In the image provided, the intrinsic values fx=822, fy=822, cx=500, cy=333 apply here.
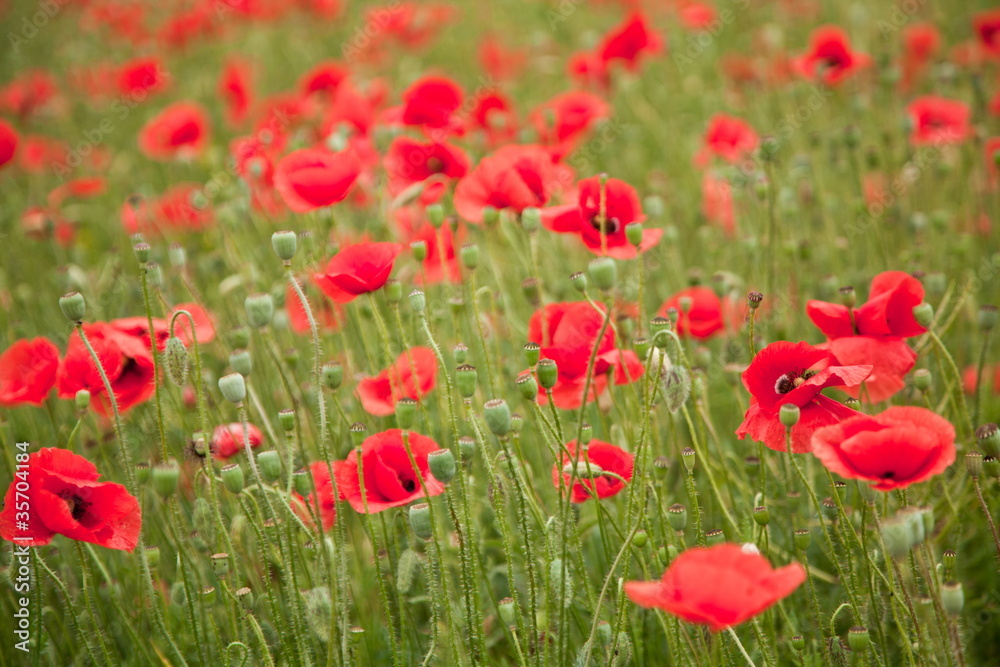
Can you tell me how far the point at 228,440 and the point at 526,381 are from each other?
2.48 ft

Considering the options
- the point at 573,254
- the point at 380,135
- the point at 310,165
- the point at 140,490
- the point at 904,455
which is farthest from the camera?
the point at 573,254

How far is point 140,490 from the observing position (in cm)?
157

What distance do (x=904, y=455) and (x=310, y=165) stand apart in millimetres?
1418

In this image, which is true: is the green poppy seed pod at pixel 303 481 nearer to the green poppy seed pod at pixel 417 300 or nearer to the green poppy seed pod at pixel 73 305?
the green poppy seed pod at pixel 417 300

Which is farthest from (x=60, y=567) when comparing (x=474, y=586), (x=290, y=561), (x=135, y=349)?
(x=474, y=586)

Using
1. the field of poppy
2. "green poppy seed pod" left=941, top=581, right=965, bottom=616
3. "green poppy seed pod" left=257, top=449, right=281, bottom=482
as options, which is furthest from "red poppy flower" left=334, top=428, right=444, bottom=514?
"green poppy seed pod" left=941, top=581, right=965, bottom=616

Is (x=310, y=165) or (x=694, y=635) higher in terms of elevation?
(x=310, y=165)

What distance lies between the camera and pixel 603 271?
4.58 ft

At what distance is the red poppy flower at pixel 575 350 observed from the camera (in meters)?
1.61

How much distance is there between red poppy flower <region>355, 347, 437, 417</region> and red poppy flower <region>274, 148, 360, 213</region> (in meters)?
0.41

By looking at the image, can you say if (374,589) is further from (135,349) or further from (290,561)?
(135,349)

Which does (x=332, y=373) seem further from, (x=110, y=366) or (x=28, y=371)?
(x=28, y=371)

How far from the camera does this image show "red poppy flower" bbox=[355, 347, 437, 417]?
5.65 ft

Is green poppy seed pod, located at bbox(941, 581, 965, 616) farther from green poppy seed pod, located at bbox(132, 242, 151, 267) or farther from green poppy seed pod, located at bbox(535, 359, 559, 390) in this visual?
green poppy seed pod, located at bbox(132, 242, 151, 267)
